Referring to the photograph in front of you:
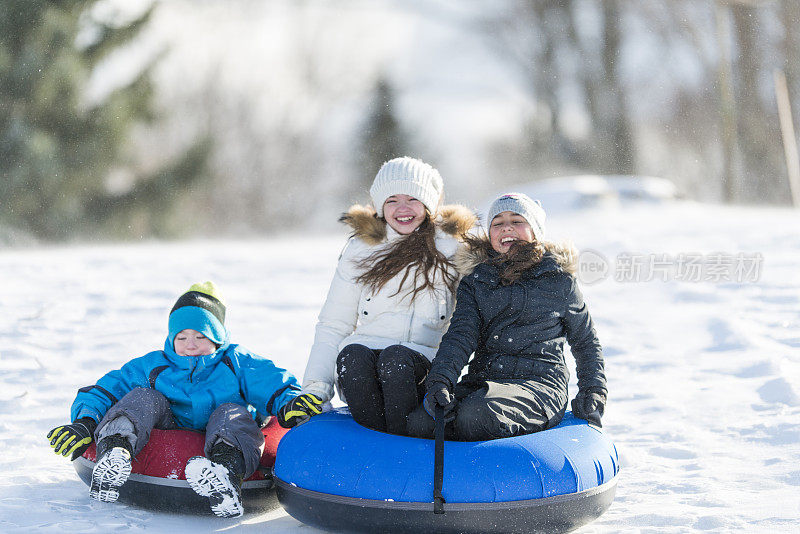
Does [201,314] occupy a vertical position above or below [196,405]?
above

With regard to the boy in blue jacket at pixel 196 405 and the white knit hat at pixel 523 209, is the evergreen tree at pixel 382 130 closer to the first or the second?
the white knit hat at pixel 523 209

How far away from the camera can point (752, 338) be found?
5047 mm

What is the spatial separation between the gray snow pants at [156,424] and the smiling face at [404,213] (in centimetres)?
83

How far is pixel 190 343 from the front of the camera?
9.73ft

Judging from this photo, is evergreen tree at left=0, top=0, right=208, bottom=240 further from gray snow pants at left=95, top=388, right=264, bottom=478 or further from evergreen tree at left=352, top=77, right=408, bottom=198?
gray snow pants at left=95, top=388, right=264, bottom=478

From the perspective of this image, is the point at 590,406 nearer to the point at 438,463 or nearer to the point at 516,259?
the point at 516,259

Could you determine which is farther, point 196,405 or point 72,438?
point 196,405

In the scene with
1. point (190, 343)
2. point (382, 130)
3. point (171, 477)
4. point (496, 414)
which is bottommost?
point (171, 477)

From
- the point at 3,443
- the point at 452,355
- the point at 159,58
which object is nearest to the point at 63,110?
the point at 159,58

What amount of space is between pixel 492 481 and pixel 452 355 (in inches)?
18.1

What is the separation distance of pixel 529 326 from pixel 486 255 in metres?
0.29

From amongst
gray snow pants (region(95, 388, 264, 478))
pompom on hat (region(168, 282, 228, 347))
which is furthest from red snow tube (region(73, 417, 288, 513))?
pompom on hat (region(168, 282, 228, 347))

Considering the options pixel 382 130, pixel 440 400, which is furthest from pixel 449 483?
pixel 382 130

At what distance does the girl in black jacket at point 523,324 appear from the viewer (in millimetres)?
2775
